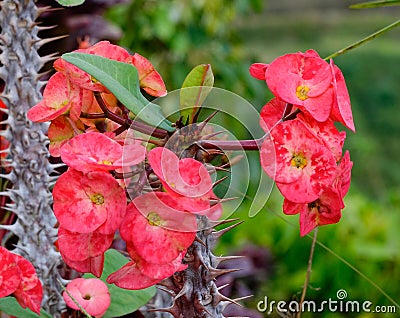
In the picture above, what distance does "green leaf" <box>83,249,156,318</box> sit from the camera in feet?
1.62

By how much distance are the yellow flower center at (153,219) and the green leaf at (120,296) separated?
0.61 feet

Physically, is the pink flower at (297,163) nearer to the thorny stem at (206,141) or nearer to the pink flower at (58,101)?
the thorny stem at (206,141)

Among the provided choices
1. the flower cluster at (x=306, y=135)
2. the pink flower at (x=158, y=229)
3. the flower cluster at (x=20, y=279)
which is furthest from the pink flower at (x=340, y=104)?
the flower cluster at (x=20, y=279)

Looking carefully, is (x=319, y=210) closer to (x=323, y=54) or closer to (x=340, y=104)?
(x=340, y=104)

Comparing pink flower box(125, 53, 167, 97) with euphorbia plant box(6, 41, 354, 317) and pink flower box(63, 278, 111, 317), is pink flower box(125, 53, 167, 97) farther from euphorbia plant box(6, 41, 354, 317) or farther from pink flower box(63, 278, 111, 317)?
pink flower box(63, 278, 111, 317)

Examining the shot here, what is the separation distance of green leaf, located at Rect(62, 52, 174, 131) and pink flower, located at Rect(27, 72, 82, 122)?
3 centimetres

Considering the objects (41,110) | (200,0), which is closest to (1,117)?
(41,110)

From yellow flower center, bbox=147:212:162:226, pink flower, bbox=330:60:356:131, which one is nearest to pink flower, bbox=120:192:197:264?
yellow flower center, bbox=147:212:162:226

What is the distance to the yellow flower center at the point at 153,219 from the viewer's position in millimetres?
323

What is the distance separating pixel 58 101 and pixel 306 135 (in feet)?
0.46

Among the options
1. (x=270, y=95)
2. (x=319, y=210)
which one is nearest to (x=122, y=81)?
(x=319, y=210)

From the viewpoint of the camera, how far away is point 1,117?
26.1 inches

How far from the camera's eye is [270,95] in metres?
1.94

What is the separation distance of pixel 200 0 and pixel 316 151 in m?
1.69
